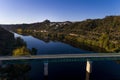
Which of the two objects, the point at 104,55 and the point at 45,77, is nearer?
the point at 45,77

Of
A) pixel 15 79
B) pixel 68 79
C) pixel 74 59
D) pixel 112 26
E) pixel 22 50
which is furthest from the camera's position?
pixel 112 26

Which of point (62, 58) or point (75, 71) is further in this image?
point (75, 71)

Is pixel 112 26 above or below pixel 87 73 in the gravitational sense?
above

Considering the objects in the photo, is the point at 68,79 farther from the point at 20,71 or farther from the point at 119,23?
the point at 119,23

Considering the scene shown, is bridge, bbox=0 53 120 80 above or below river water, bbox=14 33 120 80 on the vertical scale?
above

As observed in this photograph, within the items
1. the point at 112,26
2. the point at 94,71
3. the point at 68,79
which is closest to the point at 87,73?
the point at 94,71

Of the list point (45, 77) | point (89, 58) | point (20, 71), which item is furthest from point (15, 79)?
point (89, 58)

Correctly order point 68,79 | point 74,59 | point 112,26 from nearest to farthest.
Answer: point 68,79 → point 74,59 → point 112,26

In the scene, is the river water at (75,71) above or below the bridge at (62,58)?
below

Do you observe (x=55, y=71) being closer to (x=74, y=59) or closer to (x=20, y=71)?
(x=74, y=59)

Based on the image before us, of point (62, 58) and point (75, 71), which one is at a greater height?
point (62, 58)
